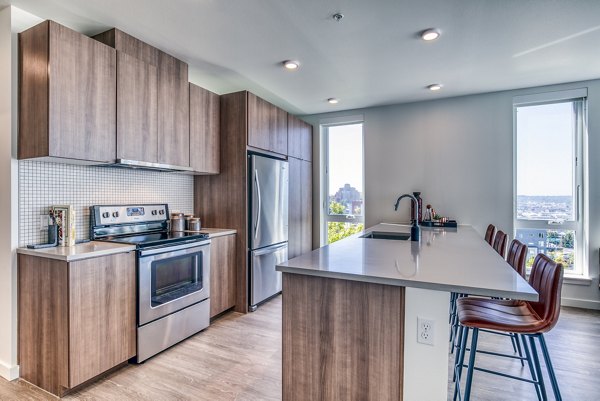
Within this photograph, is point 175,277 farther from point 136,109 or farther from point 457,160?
point 457,160

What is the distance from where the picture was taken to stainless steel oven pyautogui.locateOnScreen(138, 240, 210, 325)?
94.9 inches

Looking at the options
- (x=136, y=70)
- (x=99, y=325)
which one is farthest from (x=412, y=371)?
(x=136, y=70)

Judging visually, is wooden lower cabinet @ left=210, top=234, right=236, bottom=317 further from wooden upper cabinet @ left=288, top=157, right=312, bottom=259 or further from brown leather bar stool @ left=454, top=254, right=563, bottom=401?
brown leather bar stool @ left=454, top=254, right=563, bottom=401

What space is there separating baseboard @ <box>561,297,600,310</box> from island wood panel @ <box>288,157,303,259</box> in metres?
3.21

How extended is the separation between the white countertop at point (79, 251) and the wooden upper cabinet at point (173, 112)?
2.79ft

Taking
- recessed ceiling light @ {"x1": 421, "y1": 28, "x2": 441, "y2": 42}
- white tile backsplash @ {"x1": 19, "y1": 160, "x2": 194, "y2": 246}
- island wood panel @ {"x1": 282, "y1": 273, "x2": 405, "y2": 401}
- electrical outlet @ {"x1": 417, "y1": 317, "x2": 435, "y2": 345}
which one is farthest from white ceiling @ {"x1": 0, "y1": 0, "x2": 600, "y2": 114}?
electrical outlet @ {"x1": 417, "y1": 317, "x2": 435, "y2": 345}

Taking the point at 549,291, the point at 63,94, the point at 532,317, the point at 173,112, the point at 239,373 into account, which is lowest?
the point at 239,373

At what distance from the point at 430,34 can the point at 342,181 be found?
2.70 meters

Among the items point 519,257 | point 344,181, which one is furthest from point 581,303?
point 344,181

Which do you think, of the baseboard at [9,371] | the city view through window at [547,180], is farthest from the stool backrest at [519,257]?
the baseboard at [9,371]

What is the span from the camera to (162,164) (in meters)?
2.84

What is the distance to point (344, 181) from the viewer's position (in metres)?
4.95

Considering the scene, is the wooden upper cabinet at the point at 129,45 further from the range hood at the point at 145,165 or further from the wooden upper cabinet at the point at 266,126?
the wooden upper cabinet at the point at 266,126

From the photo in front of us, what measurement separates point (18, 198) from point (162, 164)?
1002 millimetres
